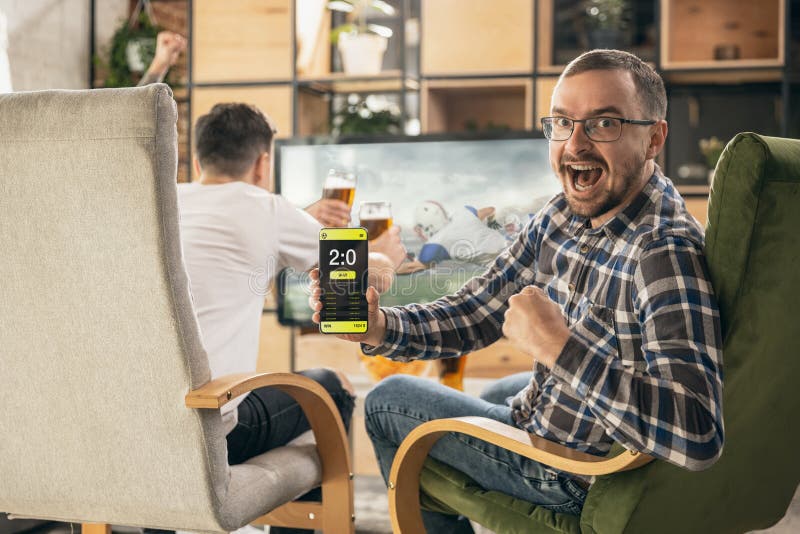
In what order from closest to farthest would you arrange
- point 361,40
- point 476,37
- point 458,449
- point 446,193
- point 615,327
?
point 615,327 < point 458,449 < point 446,193 < point 476,37 < point 361,40

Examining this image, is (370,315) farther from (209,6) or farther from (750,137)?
(209,6)

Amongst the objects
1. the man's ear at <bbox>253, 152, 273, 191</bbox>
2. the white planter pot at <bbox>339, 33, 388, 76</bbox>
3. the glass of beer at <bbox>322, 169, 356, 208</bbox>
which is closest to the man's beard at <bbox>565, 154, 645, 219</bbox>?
the man's ear at <bbox>253, 152, 273, 191</bbox>

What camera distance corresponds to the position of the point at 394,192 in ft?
11.4

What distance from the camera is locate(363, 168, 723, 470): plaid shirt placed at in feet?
4.18

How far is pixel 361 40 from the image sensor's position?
3902mm

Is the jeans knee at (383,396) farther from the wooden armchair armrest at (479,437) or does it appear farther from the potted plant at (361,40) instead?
the potted plant at (361,40)

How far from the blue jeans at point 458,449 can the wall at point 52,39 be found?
8.80ft

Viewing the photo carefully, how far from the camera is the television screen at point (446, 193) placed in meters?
3.31

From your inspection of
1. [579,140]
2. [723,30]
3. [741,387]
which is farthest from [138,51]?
[741,387]

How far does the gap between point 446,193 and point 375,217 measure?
94 centimetres

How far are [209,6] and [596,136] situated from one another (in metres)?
2.85

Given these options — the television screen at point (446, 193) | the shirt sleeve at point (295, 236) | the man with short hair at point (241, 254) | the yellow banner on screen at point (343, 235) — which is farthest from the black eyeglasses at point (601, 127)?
the television screen at point (446, 193)

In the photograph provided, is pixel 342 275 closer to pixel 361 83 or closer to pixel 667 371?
pixel 667 371

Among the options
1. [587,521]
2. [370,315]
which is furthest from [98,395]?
[587,521]
